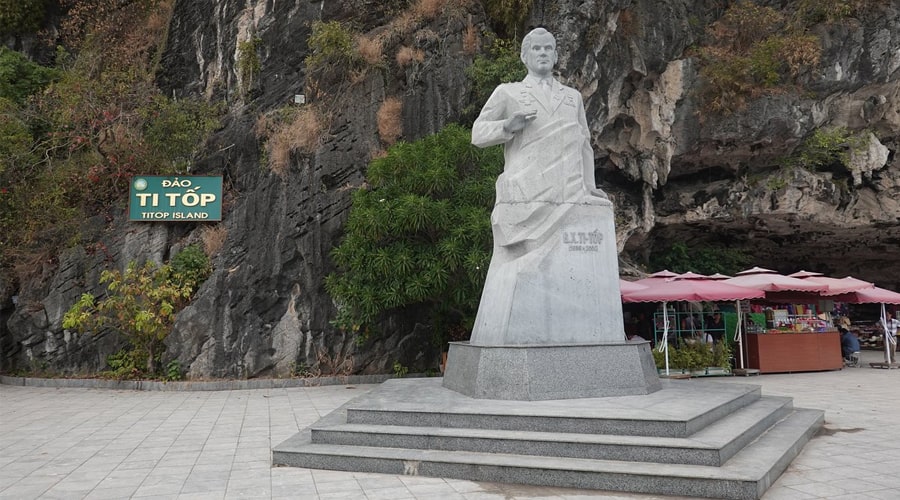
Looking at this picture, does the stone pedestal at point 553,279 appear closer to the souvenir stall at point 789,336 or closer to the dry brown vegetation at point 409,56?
the souvenir stall at point 789,336

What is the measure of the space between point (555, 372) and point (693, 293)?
753 cm

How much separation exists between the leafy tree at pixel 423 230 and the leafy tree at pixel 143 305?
320 centimetres

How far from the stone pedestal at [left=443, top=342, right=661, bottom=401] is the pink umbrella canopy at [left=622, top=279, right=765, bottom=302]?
21.2 feet


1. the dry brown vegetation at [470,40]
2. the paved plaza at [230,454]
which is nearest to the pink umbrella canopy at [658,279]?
the paved plaza at [230,454]

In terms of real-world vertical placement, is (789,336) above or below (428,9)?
below

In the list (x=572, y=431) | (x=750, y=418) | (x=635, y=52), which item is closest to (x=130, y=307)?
(x=572, y=431)

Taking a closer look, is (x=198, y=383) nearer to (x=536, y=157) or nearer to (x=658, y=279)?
(x=536, y=157)

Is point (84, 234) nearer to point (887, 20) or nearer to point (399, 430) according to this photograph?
point (399, 430)

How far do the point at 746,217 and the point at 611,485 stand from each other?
1500 cm

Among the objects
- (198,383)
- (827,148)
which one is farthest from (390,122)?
(827,148)

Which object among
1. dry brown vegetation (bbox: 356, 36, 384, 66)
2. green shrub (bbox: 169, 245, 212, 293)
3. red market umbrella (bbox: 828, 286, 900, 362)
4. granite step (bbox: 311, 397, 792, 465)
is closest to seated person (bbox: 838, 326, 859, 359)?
red market umbrella (bbox: 828, 286, 900, 362)

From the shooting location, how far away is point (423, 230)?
420 inches

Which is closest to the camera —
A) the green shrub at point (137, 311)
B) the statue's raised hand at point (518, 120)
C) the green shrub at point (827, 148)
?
the statue's raised hand at point (518, 120)

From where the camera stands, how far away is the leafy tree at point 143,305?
11133mm
